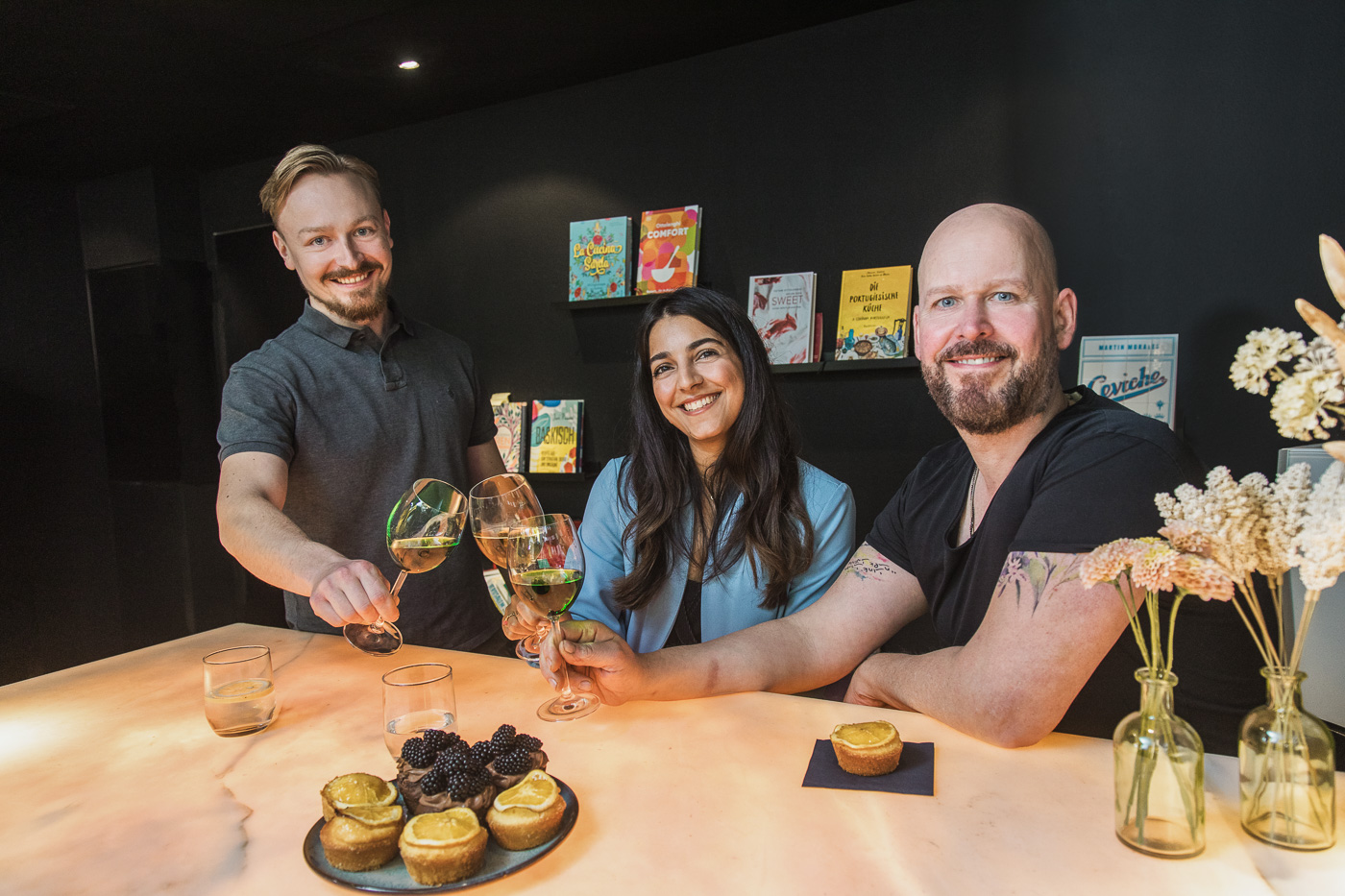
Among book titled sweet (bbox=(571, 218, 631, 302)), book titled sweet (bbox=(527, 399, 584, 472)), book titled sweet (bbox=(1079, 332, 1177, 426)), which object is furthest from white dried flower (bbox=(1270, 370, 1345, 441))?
book titled sweet (bbox=(527, 399, 584, 472))

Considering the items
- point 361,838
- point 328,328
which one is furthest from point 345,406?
point 361,838

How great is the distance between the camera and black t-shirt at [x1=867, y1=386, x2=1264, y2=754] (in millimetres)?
1331

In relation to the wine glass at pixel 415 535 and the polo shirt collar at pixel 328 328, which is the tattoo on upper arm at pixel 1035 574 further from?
the polo shirt collar at pixel 328 328

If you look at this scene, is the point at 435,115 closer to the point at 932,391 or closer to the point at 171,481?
the point at 171,481

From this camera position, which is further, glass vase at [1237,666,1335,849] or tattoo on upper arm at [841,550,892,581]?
tattoo on upper arm at [841,550,892,581]

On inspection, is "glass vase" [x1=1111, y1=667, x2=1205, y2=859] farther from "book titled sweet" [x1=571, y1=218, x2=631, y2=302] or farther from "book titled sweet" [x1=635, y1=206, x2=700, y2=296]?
"book titled sweet" [x1=571, y1=218, x2=631, y2=302]

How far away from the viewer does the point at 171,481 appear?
5.06 metres

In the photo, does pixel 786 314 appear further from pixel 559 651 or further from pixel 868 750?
pixel 868 750

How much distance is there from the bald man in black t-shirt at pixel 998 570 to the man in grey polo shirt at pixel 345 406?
116cm

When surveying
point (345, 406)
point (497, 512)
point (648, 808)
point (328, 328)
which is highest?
point (328, 328)

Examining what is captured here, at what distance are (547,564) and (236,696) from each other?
23.4 inches

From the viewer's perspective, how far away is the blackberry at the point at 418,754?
1.07 metres

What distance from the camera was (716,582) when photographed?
211 centimetres

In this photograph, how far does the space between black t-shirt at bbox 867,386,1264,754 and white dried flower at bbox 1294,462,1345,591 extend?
42 centimetres
